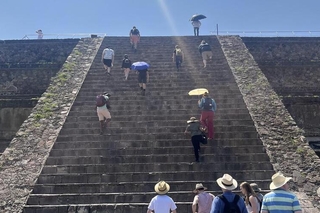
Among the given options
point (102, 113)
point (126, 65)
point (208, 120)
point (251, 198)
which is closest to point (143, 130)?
point (102, 113)

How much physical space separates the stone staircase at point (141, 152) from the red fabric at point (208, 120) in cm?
31

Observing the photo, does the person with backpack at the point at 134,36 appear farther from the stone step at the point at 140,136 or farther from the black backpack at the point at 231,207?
the black backpack at the point at 231,207

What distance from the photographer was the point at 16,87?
1758 cm

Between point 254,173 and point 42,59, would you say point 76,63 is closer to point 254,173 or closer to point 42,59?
point 42,59

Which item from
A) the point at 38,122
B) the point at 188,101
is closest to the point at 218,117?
the point at 188,101

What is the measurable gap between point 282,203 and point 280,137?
16.9 feet

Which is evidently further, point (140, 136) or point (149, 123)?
point (149, 123)

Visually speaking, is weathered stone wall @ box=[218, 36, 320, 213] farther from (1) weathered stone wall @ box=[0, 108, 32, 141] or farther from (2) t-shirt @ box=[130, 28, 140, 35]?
(1) weathered stone wall @ box=[0, 108, 32, 141]

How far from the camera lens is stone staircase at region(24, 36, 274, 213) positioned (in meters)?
7.68

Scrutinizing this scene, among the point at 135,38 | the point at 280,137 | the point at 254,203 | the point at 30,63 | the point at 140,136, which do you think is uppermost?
the point at 135,38

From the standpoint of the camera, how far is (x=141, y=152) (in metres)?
9.25

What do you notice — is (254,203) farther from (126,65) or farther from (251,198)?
(126,65)

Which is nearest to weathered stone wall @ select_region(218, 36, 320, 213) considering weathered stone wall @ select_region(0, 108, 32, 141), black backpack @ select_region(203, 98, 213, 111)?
black backpack @ select_region(203, 98, 213, 111)

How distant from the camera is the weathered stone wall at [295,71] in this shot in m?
13.2
